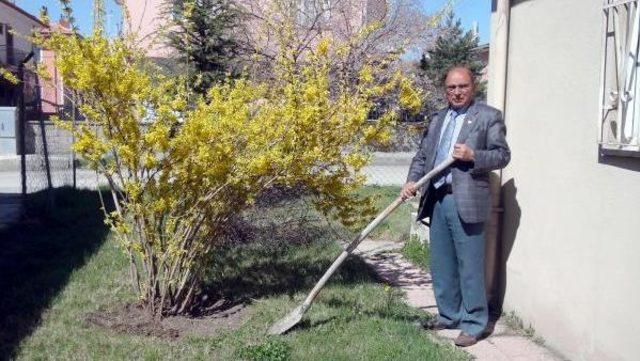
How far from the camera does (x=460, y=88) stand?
4.54 meters

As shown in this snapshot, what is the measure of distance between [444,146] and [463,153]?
0.41 m

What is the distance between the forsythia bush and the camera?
13.8 ft

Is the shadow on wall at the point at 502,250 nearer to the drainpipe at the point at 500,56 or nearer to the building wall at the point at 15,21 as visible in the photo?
the drainpipe at the point at 500,56

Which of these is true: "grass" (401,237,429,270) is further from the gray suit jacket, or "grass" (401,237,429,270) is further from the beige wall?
the gray suit jacket

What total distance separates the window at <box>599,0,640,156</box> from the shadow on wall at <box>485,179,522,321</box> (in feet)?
4.00

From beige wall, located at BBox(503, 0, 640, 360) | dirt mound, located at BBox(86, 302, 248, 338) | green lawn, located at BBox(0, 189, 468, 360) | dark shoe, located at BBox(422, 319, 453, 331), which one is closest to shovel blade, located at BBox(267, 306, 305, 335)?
green lawn, located at BBox(0, 189, 468, 360)

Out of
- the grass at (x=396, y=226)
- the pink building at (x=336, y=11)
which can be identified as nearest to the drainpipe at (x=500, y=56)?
the grass at (x=396, y=226)

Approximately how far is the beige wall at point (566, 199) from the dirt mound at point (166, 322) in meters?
1.99

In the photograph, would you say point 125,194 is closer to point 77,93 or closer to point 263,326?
point 77,93

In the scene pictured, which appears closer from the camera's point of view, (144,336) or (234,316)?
(144,336)

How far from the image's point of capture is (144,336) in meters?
4.57

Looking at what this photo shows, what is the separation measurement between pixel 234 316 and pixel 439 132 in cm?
192

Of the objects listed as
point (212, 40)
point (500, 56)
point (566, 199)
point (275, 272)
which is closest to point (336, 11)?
point (212, 40)

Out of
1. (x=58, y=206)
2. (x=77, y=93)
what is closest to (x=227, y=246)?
(x=77, y=93)
